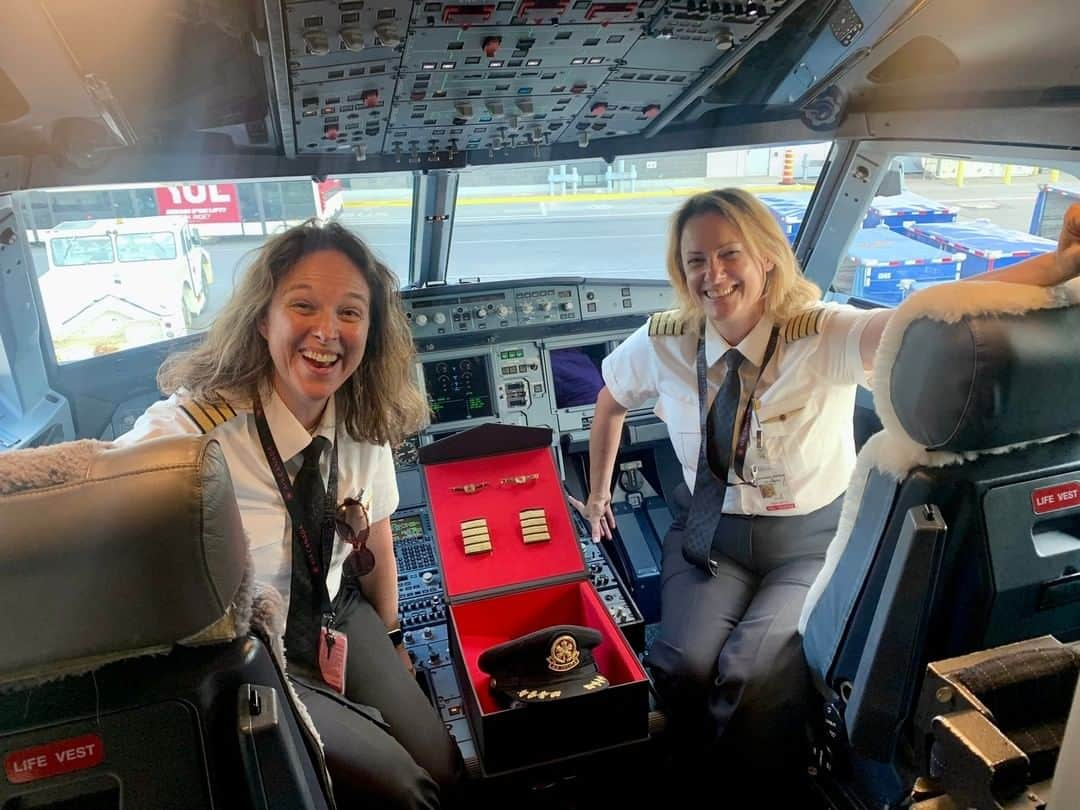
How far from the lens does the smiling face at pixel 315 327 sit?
1760 mm

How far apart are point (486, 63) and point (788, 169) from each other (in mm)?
1952

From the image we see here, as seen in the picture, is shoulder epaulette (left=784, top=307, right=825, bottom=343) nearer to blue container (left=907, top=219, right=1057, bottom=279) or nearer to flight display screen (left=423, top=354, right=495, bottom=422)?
blue container (left=907, top=219, right=1057, bottom=279)

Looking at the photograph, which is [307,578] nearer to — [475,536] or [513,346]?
[475,536]

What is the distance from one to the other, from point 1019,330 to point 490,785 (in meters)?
1.53

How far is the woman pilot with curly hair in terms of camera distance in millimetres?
1664

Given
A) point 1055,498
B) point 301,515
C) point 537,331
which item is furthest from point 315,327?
point 537,331

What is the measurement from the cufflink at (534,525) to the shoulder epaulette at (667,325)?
70 cm

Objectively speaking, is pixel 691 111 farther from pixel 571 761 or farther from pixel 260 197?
pixel 571 761

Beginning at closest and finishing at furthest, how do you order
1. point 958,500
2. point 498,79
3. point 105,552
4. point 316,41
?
point 105,552
point 958,500
point 316,41
point 498,79

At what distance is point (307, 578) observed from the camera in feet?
5.76

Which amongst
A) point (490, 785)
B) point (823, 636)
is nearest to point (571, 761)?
point (490, 785)

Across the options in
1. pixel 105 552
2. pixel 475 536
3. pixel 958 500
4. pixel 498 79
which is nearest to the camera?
pixel 105 552

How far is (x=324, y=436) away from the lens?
1.86 metres

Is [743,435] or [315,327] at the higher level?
[315,327]
